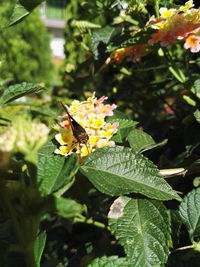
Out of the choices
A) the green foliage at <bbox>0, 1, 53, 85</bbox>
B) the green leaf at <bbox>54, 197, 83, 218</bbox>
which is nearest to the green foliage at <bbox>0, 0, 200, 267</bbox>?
the green leaf at <bbox>54, 197, 83, 218</bbox>

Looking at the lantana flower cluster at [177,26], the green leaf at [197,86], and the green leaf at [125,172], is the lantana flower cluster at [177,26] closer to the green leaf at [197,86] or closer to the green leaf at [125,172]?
the green leaf at [197,86]

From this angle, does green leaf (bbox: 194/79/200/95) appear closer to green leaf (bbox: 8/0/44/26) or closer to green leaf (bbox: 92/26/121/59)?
green leaf (bbox: 92/26/121/59)

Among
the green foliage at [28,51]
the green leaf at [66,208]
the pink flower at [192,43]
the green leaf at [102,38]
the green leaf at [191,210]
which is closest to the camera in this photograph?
the green leaf at [66,208]

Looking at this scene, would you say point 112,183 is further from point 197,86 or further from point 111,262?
point 197,86

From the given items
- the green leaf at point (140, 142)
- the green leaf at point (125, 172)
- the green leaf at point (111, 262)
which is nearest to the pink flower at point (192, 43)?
the green leaf at point (140, 142)

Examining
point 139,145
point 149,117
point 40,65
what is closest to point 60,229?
point 149,117

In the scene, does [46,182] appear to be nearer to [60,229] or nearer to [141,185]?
[141,185]
